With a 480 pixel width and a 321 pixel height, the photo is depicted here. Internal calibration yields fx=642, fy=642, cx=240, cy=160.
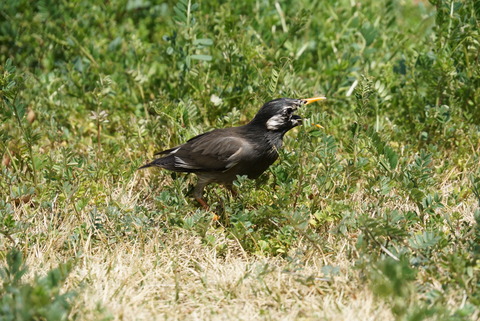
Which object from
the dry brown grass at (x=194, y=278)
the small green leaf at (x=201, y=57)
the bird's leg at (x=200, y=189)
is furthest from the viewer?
the small green leaf at (x=201, y=57)

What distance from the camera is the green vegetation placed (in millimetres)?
3539

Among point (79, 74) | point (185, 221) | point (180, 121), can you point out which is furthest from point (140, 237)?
point (79, 74)

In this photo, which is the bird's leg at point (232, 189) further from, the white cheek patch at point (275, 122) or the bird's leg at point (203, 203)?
the white cheek patch at point (275, 122)

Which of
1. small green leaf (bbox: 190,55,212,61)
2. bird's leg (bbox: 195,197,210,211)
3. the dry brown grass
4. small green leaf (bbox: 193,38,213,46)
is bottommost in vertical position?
bird's leg (bbox: 195,197,210,211)

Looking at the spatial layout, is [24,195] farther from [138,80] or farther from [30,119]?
[138,80]

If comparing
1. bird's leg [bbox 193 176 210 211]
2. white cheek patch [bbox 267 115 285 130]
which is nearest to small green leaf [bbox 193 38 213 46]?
white cheek patch [bbox 267 115 285 130]

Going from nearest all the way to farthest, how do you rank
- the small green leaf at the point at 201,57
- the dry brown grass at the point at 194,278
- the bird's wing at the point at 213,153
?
the dry brown grass at the point at 194,278, the bird's wing at the point at 213,153, the small green leaf at the point at 201,57

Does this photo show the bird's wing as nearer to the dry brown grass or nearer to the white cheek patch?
the white cheek patch

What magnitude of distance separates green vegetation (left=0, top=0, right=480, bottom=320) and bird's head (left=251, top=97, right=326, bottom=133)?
7.3 inches

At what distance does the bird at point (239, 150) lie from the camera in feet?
15.4

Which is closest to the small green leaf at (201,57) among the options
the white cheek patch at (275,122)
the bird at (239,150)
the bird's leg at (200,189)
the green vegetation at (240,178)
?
the green vegetation at (240,178)

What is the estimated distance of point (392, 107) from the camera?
5871 millimetres

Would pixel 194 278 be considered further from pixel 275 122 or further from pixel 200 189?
pixel 275 122

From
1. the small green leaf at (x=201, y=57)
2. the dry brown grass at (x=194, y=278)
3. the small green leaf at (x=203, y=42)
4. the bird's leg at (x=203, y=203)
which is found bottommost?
the bird's leg at (x=203, y=203)
